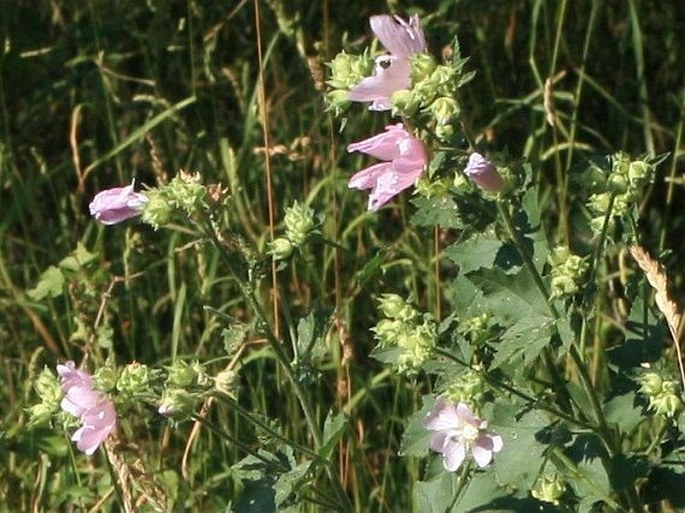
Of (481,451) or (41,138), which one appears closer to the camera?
(481,451)

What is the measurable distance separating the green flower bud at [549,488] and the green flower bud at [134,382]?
52 cm

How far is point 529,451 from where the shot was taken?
1.86 metres

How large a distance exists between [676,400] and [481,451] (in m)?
0.25

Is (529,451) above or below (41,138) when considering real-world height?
above

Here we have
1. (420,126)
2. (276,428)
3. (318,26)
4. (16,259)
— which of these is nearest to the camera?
(420,126)

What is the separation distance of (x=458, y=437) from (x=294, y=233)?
326mm

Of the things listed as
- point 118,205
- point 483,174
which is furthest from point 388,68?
point 118,205

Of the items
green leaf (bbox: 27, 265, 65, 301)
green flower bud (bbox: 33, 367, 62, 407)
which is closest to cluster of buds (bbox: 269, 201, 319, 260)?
green flower bud (bbox: 33, 367, 62, 407)

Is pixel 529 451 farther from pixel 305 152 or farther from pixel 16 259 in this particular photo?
pixel 16 259

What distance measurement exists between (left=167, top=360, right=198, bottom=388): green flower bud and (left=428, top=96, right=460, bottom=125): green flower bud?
429mm

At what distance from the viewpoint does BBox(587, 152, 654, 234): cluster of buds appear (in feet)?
5.84

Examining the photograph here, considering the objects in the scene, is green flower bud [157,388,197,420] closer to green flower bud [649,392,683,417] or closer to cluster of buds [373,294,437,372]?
cluster of buds [373,294,437,372]

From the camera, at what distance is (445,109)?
63.8 inches

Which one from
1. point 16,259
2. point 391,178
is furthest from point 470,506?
point 16,259
